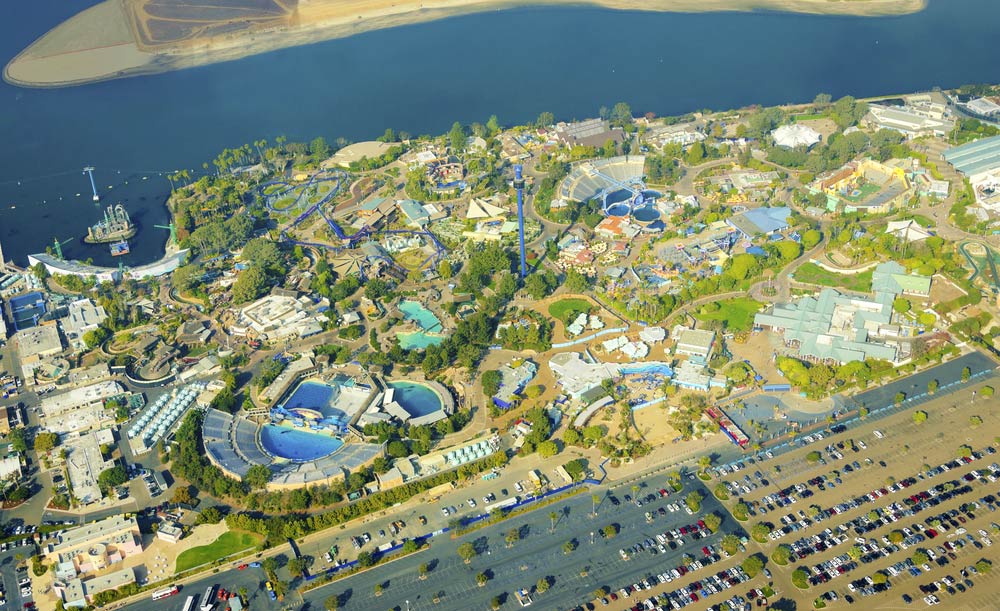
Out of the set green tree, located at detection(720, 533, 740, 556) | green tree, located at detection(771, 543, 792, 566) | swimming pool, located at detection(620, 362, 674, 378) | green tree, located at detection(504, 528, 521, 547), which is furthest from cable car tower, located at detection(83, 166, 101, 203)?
green tree, located at detection(771, 543, 792, 566)

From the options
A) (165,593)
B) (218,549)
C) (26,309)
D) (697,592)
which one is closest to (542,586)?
(697,592)

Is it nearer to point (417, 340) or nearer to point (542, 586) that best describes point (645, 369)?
A: point (417, 340)

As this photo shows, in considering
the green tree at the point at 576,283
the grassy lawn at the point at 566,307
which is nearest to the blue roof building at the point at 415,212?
the green tree at the point at 576,283

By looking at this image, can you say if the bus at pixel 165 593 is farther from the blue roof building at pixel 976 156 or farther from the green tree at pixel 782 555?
the blue roof building at pixel 976 156

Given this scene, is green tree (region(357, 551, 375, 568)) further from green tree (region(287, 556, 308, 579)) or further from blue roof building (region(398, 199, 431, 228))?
blue roof building (region(398, 199, 431, 228))

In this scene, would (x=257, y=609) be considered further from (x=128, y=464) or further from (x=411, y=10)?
(x=411, y=10)

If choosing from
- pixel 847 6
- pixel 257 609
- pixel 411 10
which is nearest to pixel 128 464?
pixel 257 609

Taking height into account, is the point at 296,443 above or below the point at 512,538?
above
